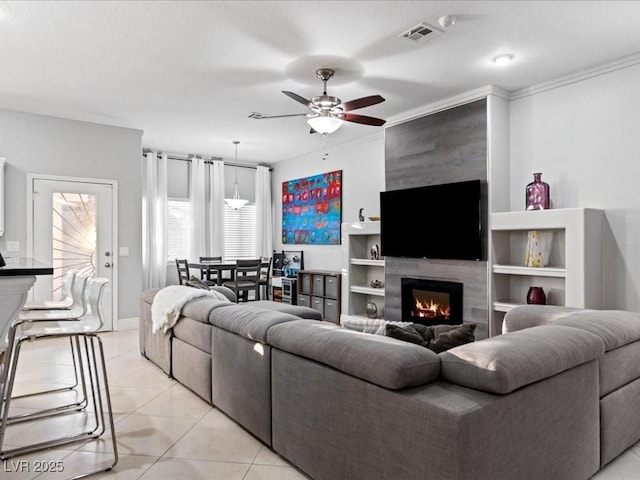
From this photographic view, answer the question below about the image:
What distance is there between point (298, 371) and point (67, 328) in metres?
1.24

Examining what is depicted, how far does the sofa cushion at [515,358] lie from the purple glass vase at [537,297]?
2.27m

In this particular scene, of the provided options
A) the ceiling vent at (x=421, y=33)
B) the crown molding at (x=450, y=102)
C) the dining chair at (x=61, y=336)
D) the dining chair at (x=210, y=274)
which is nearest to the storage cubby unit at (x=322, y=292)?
the dining chair at (x=210, y=274)

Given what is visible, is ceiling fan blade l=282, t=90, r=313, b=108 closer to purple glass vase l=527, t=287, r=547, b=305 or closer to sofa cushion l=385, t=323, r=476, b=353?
sofa cushion l=385, t=323, r=476, b=353

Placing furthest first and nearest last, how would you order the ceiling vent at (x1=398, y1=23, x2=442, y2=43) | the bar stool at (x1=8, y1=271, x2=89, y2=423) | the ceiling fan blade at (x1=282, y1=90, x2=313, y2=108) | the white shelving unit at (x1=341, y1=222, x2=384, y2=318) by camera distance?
1. the white shelving unit at (x1=341, y1=222, x2=384, y2=318)
2. the ceiling fan blade at (x1=282, y1=90, x2=313, y2=108)
3. the ceiling vent at (x1=398, y1=23, x2=442, y2=43)
4. the bar stool at (x1=8, y1=271, x2=89, y2=423)

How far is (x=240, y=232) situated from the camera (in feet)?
27.5

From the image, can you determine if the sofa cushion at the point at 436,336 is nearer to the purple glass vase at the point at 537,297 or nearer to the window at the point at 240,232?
the purple glass vase at the point at 537,297

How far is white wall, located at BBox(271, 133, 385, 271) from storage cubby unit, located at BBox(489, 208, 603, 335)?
84.1 inches


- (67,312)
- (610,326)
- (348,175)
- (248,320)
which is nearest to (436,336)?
(610,326)

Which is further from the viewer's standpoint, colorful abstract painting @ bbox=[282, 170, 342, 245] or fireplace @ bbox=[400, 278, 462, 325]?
colorful abstract painting @ bbox=[282, 170, 342, 245]

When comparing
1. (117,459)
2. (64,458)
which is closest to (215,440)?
(117,459)

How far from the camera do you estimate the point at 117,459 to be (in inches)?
92.4

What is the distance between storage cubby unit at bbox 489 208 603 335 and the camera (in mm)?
3793

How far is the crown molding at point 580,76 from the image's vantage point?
384 centimetres

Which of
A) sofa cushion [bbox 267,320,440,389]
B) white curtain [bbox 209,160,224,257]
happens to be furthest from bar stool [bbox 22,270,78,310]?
white curtain [bbox 209,160,224,257]
